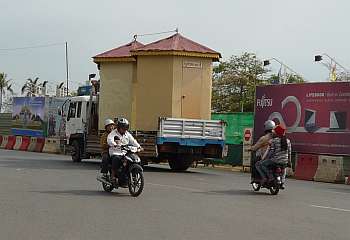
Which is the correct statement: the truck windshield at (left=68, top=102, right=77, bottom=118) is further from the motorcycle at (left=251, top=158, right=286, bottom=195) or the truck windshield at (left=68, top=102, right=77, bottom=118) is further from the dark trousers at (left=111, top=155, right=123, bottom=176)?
the dark trousers at (left=111, top=155, right=123, bottom=176)

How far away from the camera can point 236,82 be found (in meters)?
54.2

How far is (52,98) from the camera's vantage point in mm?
42094

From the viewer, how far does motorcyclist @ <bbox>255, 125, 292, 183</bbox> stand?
14532 mm

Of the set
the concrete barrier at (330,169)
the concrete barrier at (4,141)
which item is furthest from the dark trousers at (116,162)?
the concrete barrier at (4,141)

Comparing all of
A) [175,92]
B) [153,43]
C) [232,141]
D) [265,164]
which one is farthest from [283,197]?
[232,141]

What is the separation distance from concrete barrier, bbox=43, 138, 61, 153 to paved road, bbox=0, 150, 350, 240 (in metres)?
20.9

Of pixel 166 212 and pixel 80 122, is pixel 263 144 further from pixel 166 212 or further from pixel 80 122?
pixel 80 122

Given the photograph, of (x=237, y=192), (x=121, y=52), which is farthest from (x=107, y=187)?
(x=121, y=52)

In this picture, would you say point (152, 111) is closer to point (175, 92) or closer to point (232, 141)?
point (175, 92)

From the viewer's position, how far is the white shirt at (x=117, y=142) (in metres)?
13.3

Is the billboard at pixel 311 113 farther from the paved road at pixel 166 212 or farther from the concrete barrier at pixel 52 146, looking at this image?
the concrete barrier at pixel 52 146

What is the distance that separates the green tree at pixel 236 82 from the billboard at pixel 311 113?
87.3ft

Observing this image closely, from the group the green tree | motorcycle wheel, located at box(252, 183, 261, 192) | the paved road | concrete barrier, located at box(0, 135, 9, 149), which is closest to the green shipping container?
the paved road

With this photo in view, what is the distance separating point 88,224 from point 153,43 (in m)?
14.2
